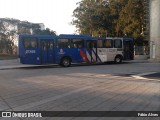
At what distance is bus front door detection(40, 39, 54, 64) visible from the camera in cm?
2711

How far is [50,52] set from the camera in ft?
90.1

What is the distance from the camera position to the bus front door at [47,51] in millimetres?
27109

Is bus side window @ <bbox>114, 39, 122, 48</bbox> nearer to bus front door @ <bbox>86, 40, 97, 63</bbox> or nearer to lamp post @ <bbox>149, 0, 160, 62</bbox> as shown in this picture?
bus front door @ <bbox>86, 40, 97, 63</bbox>

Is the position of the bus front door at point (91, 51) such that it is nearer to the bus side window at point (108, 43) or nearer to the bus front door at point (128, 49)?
the bus side window at point (108, 43)

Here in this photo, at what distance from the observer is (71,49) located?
28828 mm

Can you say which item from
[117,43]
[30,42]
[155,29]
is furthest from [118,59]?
[30,42]

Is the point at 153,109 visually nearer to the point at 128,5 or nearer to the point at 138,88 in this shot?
the point at 138,88

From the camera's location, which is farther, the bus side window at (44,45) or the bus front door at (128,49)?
the bus front door at (128,49)

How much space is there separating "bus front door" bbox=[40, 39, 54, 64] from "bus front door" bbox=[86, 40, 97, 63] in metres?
3.97

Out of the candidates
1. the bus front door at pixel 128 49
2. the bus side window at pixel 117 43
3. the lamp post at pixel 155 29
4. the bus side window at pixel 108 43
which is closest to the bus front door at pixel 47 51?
the bus side window at pixel 108 43

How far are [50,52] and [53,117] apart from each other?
2013cm

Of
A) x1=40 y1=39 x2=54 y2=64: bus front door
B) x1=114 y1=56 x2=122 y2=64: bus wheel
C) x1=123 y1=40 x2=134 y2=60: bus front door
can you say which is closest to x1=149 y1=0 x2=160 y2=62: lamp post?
x1=123 y1=40 x2=134 y2=60: bus front door

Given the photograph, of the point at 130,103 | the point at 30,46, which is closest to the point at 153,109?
the point at 130,103

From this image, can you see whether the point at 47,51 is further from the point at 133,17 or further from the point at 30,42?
the point at 133,17
